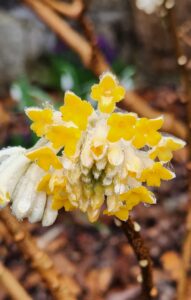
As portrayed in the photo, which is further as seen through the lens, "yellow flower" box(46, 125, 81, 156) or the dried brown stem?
the dried brown stem

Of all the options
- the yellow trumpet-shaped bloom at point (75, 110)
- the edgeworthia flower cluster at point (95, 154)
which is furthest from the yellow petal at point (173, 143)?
the yellow trumpet-shaped bloom at point (75, 110)

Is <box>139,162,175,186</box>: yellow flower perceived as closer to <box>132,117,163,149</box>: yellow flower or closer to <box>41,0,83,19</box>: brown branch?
<box>132,117,163,149</box>: yellow flower

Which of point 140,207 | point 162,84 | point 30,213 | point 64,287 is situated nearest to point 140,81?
point 162,84

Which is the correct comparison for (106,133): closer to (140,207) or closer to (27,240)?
(27,240)

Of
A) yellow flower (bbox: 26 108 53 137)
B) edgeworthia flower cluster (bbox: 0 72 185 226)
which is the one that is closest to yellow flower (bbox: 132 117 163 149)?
edgeworthia flower cluster (bbox: 0 72 185 226)

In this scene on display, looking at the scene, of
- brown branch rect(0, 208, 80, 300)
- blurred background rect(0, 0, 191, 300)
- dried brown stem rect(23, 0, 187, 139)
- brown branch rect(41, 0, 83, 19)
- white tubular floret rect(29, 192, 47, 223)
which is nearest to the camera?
white tubular floret rect(29, 192, 47, 223)

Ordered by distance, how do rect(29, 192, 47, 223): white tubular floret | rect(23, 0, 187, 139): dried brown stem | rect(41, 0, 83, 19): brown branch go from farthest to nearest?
1. rect(23, 0, 187, 139): dried brown stem
2. rect(41, 0, 83, 19): brown branch
3. rect(29, 192, 47, 223): white tubular floret

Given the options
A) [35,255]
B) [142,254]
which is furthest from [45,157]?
[35,255]
